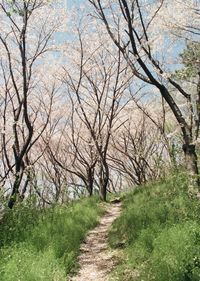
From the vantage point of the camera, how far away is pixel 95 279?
8.04m

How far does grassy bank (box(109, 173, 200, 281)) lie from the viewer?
271 inches

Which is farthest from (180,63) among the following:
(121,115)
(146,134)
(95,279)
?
(146,134)

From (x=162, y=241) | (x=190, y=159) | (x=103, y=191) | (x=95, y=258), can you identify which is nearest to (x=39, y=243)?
(x=95, y=258)

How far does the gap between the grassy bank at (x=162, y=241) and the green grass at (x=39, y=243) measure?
104 cm

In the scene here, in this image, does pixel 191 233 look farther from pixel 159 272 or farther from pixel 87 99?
pixel 87 99

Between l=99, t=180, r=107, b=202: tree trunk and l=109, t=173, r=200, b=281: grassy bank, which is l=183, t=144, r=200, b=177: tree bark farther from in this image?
l=99, t=180, r=107, b=202: tree trunk

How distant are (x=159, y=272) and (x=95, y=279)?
63.7 inches

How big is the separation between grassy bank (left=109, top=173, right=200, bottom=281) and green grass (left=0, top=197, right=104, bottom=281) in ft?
3.40

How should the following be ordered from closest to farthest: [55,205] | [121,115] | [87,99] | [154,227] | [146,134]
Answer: [154,227]
[55,205]
[87,99]
[121,115]
[146,134]

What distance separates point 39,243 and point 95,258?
1373mm

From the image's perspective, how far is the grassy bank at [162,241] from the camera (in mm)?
6891

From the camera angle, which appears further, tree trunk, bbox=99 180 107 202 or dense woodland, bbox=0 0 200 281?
tree trunk, bbox=99 180 107 202

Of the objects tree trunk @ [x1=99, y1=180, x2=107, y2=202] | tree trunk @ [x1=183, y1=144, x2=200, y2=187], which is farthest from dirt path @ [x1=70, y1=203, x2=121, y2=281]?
tree trunk @ [x1=99, y1=180, x2=107, y2=202]

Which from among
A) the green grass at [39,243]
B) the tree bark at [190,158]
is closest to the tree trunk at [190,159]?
the tree bark at [190,158]
